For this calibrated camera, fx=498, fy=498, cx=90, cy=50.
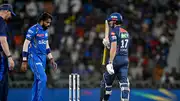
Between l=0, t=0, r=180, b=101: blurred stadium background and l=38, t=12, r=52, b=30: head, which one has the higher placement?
l=38, t=12, r=52, b=30: head

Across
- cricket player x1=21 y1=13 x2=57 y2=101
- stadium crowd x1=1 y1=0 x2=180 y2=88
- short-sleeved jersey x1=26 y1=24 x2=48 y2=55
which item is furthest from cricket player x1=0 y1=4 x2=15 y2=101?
stadium crowd x1=1 y1=0 x2=180 y2=88

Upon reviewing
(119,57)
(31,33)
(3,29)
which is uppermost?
(3,29)

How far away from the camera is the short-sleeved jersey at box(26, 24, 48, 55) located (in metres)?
10.2

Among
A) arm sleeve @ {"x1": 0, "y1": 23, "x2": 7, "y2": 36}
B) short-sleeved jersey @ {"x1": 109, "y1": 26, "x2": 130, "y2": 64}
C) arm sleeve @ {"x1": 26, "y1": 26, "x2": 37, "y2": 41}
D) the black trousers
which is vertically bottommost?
the black trousers

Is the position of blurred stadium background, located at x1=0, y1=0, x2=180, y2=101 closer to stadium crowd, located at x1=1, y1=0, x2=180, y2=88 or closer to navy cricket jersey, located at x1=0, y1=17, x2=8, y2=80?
stadium crowd, located at x1=1, y1=0, x2=180, y2=88

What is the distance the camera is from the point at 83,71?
52.4 ft

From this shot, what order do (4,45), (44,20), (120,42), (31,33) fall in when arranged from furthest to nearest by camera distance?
(120,42)
(44,20)
(31,33)
(4,45)

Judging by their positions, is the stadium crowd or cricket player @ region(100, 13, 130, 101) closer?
cricket player @ region(100, 13, 130, 101)

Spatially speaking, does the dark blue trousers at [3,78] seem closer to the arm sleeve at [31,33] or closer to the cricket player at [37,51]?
the cricket player at [37,51]

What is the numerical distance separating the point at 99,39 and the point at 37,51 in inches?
266

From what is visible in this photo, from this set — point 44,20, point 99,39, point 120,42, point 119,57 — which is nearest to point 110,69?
point 119,57

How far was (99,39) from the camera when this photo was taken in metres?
16.8

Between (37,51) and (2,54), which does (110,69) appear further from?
(2,54)

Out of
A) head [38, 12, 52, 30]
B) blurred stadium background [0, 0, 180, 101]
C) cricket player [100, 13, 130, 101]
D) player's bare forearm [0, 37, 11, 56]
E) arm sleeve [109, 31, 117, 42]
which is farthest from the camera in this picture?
blurred stadium background [0, 0, 180, 101]
